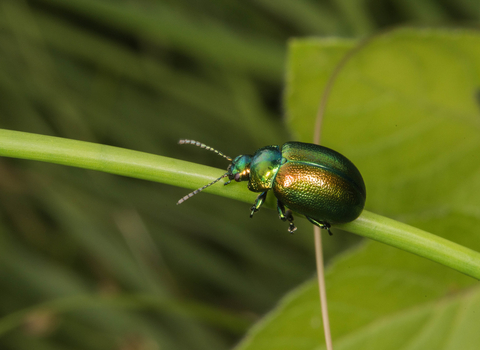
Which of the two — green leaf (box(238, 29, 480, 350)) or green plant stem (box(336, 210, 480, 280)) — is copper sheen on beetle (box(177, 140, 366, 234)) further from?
green plant stem (box(336, 210, 480, 280))

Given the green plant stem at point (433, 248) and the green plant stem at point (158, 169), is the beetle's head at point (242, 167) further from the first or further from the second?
the green plant stem at point (433, 248)

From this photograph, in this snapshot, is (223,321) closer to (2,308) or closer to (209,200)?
(209,200)

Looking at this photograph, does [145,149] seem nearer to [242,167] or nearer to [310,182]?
[242,167]

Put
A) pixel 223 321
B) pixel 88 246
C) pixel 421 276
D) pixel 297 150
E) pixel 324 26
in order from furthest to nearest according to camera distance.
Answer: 1. pixel 88 246
2. pixel 324 26
3. pixel 223 321
4. pixel 297 150
5. pixel 421 276

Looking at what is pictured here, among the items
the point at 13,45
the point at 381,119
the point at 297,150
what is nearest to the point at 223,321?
the point at 297,150

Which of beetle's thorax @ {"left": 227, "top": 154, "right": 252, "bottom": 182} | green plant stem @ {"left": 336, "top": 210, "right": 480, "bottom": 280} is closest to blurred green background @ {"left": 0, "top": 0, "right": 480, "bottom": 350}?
beetle's thorax @ {"left": 227, "top": 154, "right": 252, "bottom": 182}

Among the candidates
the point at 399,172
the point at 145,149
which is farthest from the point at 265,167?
the point at 145,149

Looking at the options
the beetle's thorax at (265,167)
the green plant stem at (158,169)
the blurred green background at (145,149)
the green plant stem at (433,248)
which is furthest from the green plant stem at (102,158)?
the blurred green background at (145,149)
